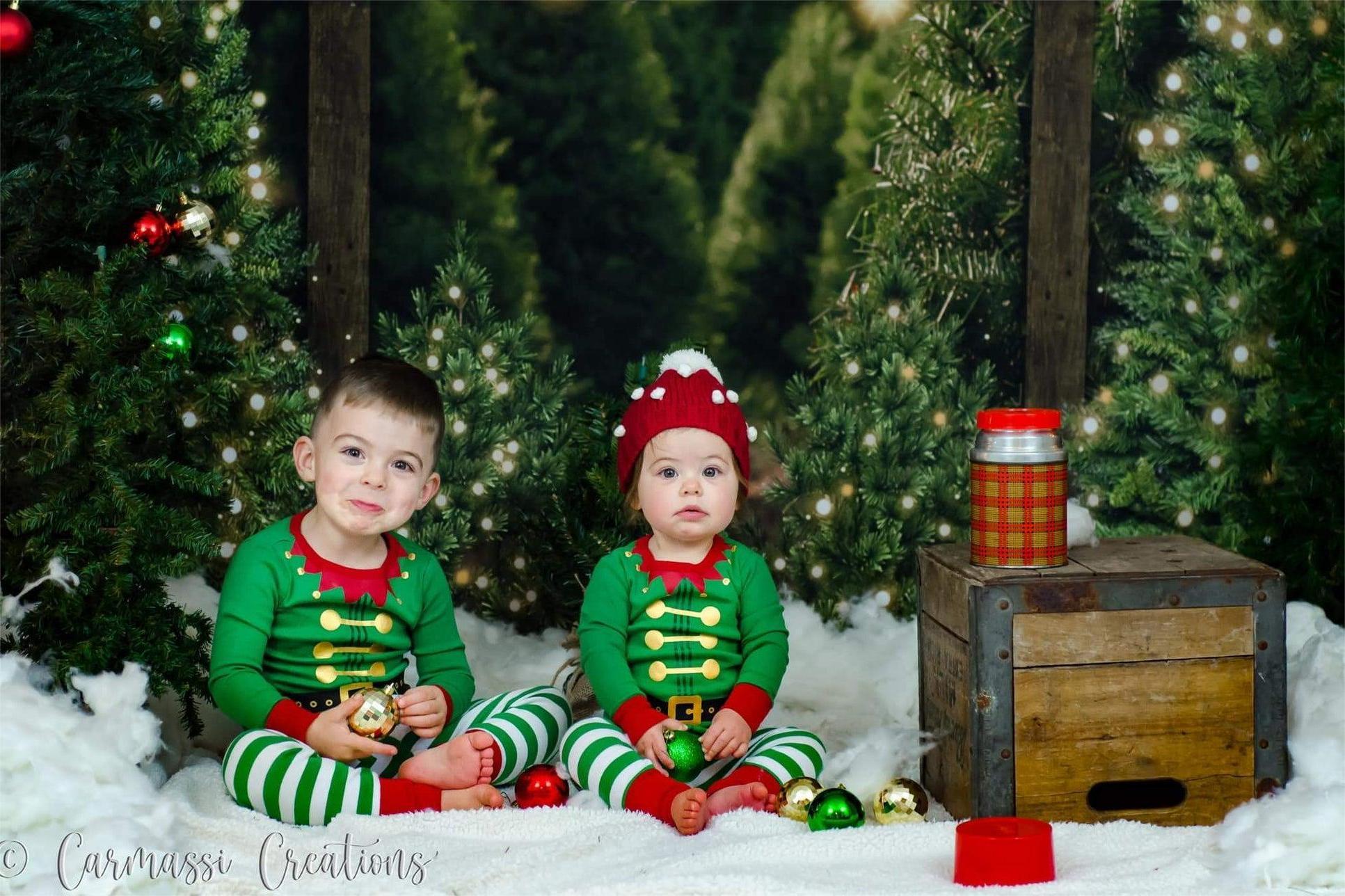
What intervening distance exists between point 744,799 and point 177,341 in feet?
4.39

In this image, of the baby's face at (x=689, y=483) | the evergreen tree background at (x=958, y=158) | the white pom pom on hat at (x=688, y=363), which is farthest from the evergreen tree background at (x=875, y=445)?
the baby's face at (x=689, y=483)

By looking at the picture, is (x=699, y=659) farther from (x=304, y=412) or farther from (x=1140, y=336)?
(x=1140, y=336)

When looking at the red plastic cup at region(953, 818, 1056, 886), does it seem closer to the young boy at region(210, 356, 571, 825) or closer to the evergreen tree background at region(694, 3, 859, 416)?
the young boy at region(210, 356, 571, 825)

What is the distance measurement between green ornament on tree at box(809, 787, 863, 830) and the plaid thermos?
472 mm

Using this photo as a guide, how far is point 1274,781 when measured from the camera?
7.64 feet

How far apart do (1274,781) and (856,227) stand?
1706 mm

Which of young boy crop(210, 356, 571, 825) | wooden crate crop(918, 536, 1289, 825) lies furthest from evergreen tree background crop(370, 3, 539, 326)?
wooden crate crop(918, 536, 1289, 825)

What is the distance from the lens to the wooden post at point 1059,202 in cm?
347

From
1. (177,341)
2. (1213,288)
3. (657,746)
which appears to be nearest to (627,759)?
(657,746)

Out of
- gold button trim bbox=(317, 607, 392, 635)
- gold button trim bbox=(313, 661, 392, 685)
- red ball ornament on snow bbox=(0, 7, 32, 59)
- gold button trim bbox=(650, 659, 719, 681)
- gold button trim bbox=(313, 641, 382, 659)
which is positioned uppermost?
red ball ornament on snow bbox=(0, 7, 32, 59)

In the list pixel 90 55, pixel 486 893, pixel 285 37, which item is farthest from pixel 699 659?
pixel 285 37

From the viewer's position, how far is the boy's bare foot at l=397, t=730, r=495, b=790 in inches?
93.7

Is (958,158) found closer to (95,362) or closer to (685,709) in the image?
(685,709)

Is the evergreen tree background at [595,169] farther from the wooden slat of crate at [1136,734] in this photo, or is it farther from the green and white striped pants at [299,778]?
the wooden slat of crate at [1136,734]
